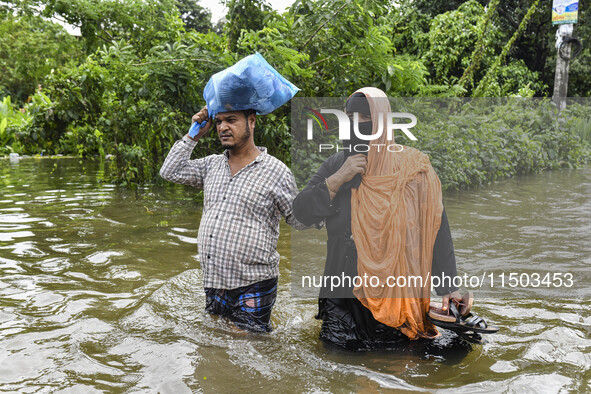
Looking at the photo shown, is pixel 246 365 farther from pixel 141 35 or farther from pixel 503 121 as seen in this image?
pixel 503 121

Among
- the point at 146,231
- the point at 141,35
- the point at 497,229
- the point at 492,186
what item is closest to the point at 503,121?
the point at 492,186

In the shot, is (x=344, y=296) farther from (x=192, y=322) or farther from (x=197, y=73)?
(x=197, y=73)

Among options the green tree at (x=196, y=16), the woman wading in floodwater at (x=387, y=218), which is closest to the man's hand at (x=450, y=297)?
the woman wading in floodwater at (x=387, y=218)

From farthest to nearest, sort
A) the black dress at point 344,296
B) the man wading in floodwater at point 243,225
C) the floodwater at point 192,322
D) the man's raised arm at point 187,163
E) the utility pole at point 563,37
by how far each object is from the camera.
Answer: the utility pole at point 563,37 → the man's raised arm at point 187,163 → the man wading in floodwater at point 243,225 → the black dress at point 344,296 → the floodwater at point 192,322

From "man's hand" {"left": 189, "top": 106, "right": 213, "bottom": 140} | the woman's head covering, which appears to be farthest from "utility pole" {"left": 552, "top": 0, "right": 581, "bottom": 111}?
"man's hand" {"left": 189, "top": 106, "right": 213, "bottom": 140}

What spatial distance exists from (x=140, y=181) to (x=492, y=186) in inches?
217

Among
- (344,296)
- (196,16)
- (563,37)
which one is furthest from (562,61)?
(196,16)

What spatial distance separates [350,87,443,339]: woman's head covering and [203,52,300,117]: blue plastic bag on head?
1.78 feet

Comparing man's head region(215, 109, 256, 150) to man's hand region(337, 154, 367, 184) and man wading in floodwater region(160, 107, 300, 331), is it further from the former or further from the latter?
man's hand region(337, 154, 367, 184)

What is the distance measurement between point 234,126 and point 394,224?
1.04m

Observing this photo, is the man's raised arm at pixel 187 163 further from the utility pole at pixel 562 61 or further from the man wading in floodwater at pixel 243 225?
the utility pole at pixel 562 61

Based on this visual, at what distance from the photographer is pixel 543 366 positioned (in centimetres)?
318

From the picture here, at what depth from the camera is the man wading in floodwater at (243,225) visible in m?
3.23

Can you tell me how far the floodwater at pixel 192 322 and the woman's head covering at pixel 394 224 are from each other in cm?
33
